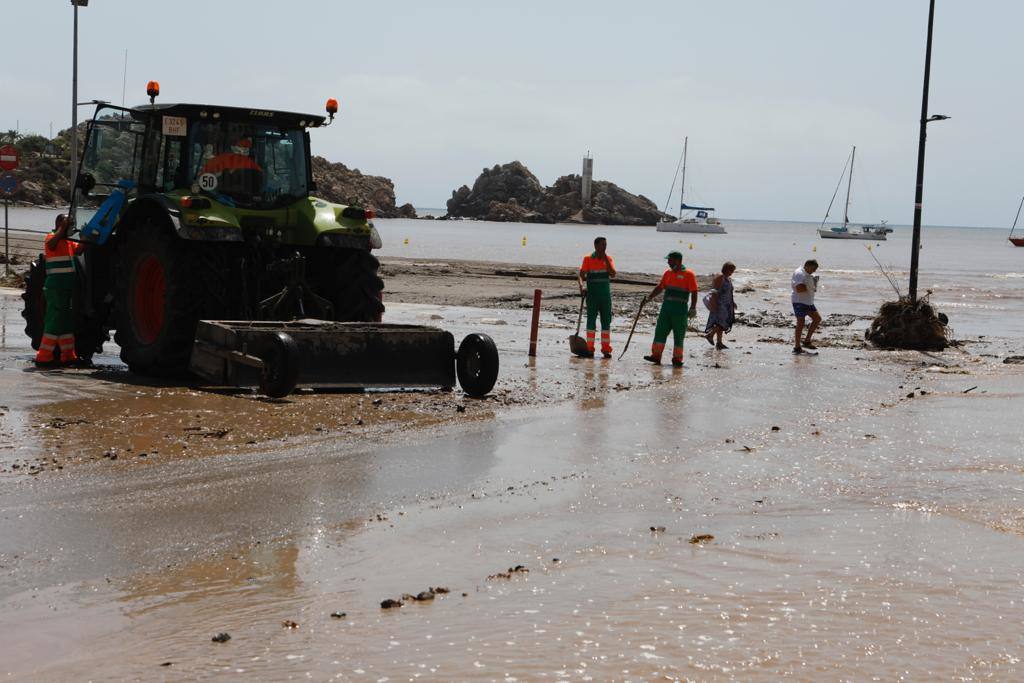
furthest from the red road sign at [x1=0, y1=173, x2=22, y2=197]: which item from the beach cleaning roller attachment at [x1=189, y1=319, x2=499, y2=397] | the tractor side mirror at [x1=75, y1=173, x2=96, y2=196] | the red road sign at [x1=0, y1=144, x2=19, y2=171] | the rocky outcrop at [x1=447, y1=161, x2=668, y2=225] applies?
the rocky outcrop at [x1=447, y1=161, x2=668, y2=225]

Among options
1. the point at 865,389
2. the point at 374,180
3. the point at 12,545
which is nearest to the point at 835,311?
the point at 865,389

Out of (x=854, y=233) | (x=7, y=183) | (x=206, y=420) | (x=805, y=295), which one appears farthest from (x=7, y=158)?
(x=854, y=233)

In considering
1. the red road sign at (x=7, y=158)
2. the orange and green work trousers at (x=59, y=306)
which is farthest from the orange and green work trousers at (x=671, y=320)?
the red road sign at (x=7, y=158)

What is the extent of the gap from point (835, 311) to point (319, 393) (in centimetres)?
2021

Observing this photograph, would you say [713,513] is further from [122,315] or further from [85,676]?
[122,315]

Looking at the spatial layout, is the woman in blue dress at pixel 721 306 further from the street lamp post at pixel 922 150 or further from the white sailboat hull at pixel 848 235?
the white sailboat hull at pixel 848 235

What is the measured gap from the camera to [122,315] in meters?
12.0

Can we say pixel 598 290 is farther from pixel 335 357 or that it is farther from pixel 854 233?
pixel 854 233

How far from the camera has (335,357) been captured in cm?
1026

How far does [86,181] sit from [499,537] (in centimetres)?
736

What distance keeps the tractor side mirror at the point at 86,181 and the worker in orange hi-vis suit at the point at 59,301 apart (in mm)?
585

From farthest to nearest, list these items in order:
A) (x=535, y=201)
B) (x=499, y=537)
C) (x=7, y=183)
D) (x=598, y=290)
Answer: (x=535, y=201) → (x=7, y=183) → (x=598, y=290) → (x=499, y=537)

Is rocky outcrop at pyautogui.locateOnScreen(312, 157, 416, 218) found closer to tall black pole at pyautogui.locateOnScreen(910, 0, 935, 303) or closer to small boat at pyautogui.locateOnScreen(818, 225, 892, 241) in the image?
small boat at pyautogui.locateOnScreen(818, 225, 892, 241)

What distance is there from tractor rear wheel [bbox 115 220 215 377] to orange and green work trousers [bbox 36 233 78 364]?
591mm
